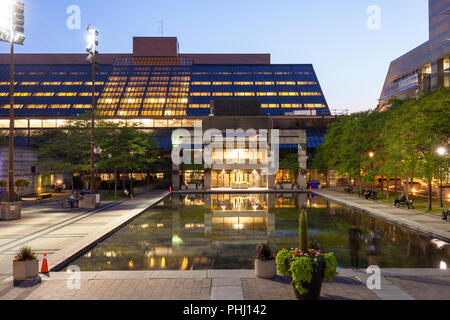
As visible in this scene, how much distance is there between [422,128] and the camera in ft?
82.8

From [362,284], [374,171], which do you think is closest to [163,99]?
[374,171]

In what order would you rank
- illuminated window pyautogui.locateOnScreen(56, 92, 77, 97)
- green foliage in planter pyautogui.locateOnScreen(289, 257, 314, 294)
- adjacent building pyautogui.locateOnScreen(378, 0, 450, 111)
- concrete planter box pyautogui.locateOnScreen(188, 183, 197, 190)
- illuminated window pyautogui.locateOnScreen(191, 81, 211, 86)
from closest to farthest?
1. green foliage in planter pyautogui.locateOnScreen(289, 257, 314, 294)
2. concrete planter box pyautogui.locateOnScreen(188, 183, 197, 190)
3. adjacent building pyautogui.locateOnScreen(378, 0, 450, 111)
4. illuminated window pyautogui.locateOnScreen(56, 92, 77, 97)
5. illuminated window pyautogui.locateOnScreen(191, 81, 211, 86)

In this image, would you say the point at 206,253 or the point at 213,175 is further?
the point at 213,175

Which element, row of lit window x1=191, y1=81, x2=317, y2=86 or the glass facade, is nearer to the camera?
the glass facade

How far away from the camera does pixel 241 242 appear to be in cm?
1633

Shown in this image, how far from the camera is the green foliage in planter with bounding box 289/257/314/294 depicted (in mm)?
8297

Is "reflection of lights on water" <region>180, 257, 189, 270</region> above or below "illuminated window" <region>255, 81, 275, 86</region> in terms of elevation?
below

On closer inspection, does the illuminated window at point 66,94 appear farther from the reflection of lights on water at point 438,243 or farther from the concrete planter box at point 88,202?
the reflection of lights on water at point 438,243

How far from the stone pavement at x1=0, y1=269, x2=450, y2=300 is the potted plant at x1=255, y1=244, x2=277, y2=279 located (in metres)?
0.23

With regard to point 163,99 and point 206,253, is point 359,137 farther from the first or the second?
point 163,99

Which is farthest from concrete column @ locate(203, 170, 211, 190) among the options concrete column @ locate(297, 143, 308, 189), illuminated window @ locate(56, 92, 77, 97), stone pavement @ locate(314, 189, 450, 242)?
illuminated window @ locate(56, 92, 77, 97)

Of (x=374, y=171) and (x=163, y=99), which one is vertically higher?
(x=163, y=99)

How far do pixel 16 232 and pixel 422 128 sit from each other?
29.1 m

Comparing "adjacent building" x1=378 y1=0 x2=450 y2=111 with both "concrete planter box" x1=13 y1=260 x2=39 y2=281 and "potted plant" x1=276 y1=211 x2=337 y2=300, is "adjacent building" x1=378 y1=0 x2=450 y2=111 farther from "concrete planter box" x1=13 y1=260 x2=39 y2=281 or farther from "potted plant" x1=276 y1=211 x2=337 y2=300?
"concrete planter box" x1=13 y1=260 x2=39 y2=281
